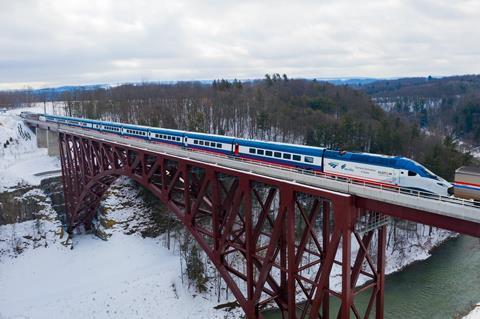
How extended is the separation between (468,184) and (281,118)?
5624 cm

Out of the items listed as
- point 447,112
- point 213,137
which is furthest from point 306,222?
point 447,112

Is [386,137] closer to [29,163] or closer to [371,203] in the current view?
[371,203]

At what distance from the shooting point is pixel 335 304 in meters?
34.1

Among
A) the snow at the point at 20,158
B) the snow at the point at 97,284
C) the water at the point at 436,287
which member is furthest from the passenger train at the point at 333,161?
the snow at the point at 20,158

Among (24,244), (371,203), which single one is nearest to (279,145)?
(371,203)

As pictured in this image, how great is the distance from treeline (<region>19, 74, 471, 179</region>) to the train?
1398 inches

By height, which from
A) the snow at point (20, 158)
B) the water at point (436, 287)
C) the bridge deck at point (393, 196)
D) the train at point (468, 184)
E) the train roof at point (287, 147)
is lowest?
the water at point (436, 287)

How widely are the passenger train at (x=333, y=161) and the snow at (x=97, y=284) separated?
48.3 feet

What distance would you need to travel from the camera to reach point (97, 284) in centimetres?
3453

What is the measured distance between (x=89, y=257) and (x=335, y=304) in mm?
25508

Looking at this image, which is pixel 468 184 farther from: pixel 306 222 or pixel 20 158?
pixel 20 158

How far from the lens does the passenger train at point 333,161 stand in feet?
49.5

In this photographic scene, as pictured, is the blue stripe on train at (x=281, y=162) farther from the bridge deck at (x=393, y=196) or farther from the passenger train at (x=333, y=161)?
the bridge deck at (x=393, y=196)

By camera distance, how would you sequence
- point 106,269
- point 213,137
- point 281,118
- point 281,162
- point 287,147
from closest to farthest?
1. point 287,147
2. point 281,162
3. point 213,137
4. point 106,269
5. point 281,118
